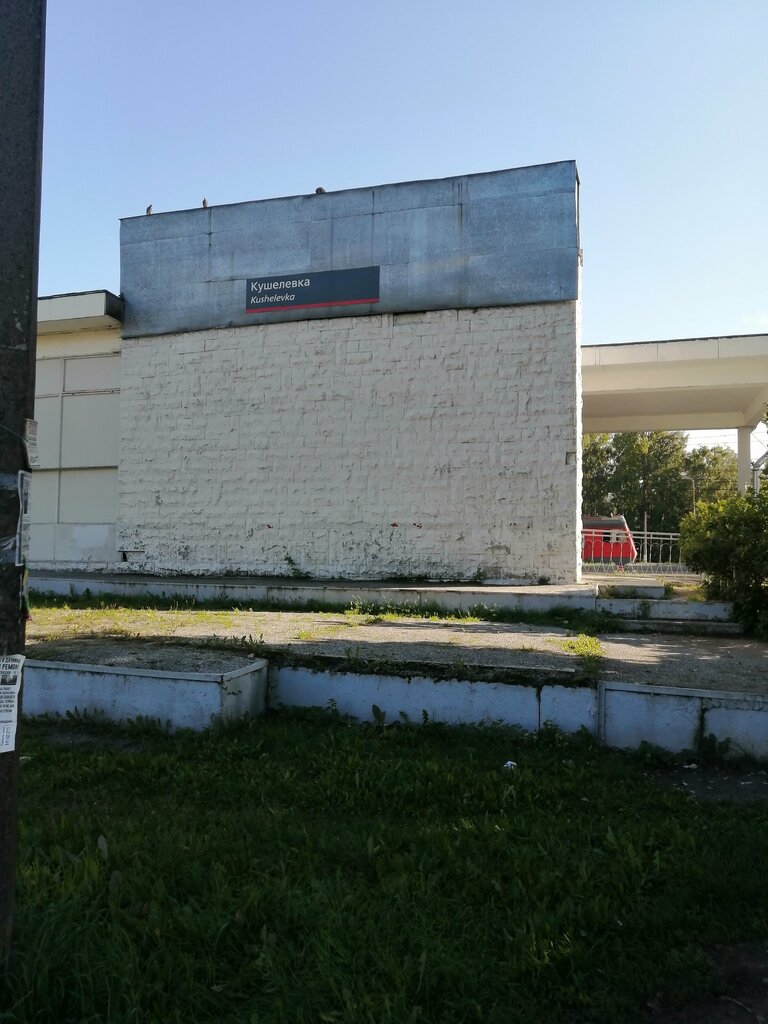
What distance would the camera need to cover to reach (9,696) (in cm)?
227

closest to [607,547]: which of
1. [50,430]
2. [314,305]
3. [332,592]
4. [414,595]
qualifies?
[314,305]

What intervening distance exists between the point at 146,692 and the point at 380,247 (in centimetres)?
855

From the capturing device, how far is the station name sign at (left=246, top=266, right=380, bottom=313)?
38.1 feet

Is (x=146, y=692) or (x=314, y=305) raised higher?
(x=314, y=305)

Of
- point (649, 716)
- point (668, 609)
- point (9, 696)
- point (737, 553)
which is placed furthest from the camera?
point (668, 609)

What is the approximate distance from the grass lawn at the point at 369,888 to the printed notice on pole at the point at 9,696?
27.9 inches

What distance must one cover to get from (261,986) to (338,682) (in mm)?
2996

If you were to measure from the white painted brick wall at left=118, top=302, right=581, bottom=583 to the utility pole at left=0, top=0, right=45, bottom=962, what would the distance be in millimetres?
8934

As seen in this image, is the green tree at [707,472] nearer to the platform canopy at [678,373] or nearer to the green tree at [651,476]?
the green tree at [651,476]

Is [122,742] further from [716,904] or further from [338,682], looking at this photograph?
[716,904]

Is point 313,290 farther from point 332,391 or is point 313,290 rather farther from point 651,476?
point 651,476

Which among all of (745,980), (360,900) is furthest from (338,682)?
(745,980)

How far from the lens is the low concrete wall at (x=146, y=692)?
4.96 m

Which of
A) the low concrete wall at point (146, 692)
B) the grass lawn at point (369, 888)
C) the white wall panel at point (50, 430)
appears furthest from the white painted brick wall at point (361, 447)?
the grass lawn at point (369, 888)
